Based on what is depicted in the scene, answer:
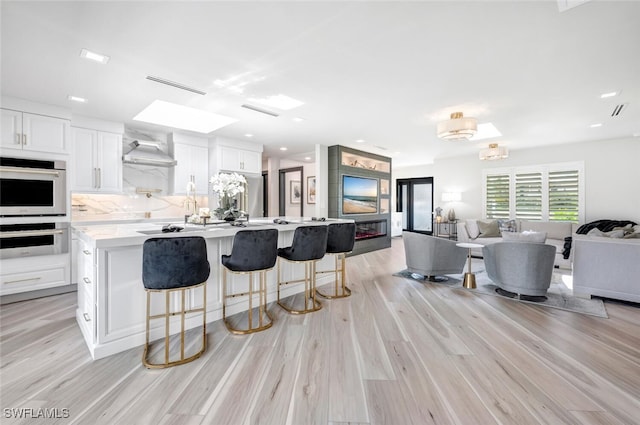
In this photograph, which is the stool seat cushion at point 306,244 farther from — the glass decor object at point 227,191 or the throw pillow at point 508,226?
the throw pillow at point 508,226

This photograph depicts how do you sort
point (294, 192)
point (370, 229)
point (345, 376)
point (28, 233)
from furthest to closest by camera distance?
point (294, 192)
point (370, 229)
point (28, 233)
point (345, 376)

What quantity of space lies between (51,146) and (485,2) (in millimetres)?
5217

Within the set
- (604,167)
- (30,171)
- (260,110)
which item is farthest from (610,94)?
(30,171)

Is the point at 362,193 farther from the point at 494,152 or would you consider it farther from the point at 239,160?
the point at 239,160

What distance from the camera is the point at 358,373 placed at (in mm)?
2039

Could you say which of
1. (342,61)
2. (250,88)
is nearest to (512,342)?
(342,61)

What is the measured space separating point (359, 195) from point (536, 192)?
4.39 m

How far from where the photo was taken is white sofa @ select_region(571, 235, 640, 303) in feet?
11.2

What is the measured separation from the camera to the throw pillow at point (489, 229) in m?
6.32

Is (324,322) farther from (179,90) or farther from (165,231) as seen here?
(179,90)

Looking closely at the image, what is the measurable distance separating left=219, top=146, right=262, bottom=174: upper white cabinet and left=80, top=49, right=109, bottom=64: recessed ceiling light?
115 inches

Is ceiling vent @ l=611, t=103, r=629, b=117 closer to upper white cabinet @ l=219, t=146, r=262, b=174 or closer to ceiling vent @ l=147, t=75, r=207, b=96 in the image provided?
ceiling vent @ l=147, t=75, r=207, b=96

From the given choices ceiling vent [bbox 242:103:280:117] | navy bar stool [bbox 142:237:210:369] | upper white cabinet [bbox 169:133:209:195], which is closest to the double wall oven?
upper white cabinet [bbox 169:133:209:195]

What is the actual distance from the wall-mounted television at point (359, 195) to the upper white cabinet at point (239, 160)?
81.0 inches
